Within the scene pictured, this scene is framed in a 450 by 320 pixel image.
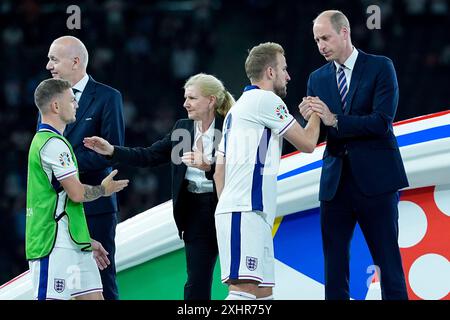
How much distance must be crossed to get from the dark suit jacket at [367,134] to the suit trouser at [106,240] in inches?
39.3

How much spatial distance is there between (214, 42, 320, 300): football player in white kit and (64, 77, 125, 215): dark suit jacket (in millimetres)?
674

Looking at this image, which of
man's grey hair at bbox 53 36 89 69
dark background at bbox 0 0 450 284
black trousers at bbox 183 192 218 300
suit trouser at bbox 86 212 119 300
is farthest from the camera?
dark background at bbox 0 0 450 284

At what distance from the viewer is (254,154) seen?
385 centimetres

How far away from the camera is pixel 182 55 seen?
1129 cm

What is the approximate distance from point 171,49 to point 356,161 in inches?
299

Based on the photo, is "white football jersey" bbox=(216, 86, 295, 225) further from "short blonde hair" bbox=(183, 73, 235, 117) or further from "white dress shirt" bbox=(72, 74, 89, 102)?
"white dress shirt" bbox=(72, 74, 89, 102)

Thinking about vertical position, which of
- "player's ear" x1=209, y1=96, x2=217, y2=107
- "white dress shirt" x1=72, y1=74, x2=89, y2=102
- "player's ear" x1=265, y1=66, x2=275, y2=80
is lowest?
"player's ear" x1=265, y1=66, x2=275, y2=80

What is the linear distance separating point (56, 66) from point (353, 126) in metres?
1.45

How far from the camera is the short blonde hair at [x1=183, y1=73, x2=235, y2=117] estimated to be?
4.25 m

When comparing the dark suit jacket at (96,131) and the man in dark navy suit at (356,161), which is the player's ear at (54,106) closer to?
the dark suit jacket at (96,131)

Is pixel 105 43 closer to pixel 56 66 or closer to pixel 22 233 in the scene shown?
pixel 22 233

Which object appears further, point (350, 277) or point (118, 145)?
point (118, 145)

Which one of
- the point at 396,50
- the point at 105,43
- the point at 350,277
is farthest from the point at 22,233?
the point at 350,277

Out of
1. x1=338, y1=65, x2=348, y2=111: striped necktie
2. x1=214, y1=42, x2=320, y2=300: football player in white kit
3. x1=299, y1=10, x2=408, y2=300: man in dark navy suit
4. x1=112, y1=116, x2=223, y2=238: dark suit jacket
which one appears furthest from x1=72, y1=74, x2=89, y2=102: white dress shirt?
x1=338, y1=65, x2=348, y2=111: striped necktie
